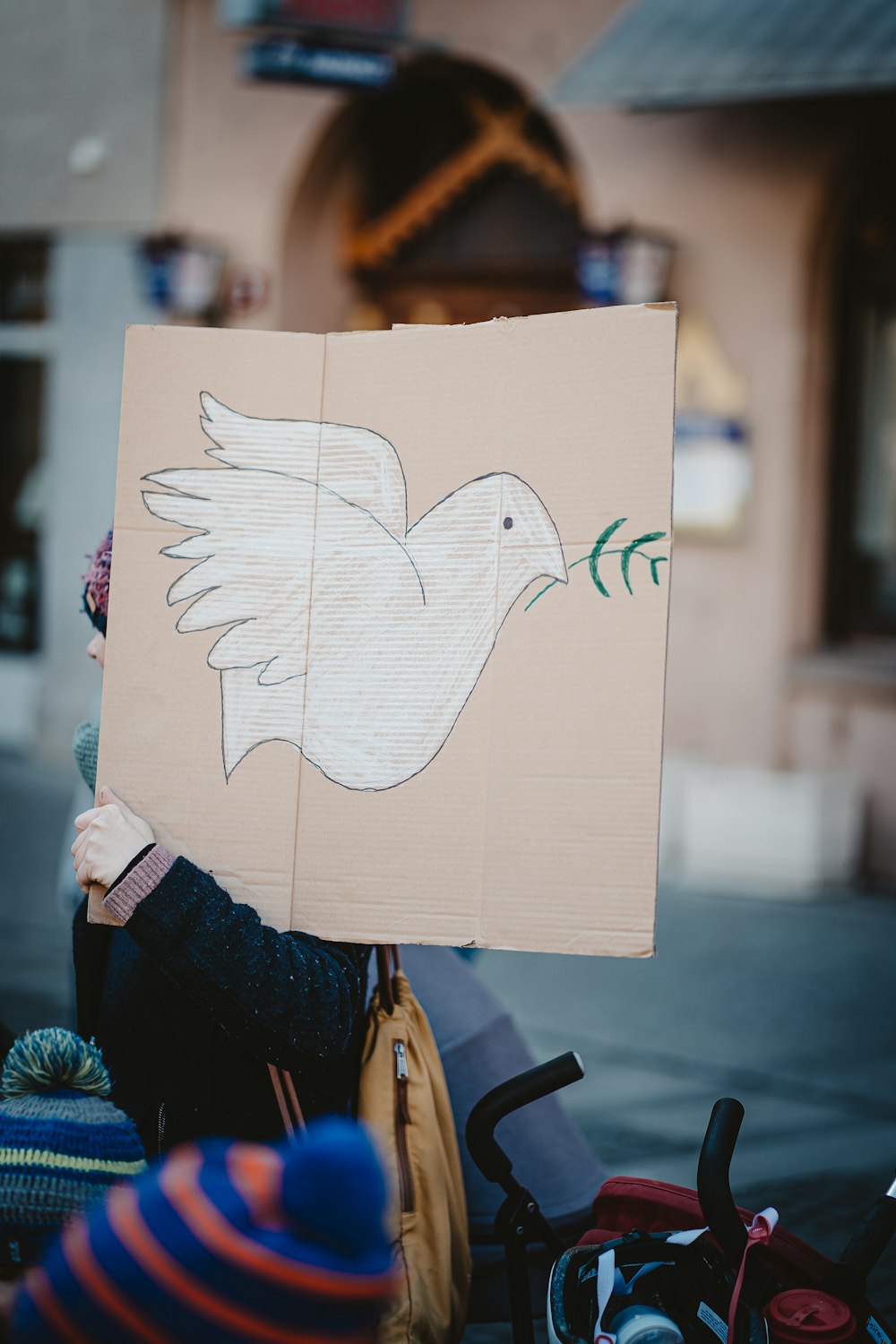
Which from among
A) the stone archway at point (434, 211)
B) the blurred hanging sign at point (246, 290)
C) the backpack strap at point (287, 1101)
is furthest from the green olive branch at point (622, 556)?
the blurred hanging sign at point (246, 290)

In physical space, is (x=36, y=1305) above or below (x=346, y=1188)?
below

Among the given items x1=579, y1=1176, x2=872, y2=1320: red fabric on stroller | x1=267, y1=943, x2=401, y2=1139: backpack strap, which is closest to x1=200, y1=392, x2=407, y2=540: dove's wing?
x1=267, y1=943, x2=401, y2=1139: backpack strap

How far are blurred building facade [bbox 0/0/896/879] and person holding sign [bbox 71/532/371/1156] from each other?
20.6ft

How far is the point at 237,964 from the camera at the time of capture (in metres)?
1.98

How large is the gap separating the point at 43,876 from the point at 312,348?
21.4 feet

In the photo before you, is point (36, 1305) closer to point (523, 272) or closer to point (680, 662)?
point (680, 662)

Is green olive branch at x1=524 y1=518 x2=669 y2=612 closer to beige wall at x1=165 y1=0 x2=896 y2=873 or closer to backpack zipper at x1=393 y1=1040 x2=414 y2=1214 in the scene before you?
backpack zipper at x1=393 y1=1040 x2=414 y2=1214

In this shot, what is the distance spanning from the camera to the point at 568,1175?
269 cm

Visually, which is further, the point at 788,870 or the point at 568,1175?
the point at 788,870

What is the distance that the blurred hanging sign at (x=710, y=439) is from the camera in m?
8.63

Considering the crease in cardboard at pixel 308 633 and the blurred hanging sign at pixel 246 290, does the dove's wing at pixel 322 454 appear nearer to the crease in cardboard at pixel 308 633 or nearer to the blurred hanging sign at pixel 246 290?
the crease in cardboard at pixel 308 633

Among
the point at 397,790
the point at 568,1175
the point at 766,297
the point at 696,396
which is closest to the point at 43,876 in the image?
the point at 696,396

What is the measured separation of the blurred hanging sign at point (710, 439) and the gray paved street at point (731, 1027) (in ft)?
7.19

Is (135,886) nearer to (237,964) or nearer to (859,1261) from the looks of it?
(237,964)
